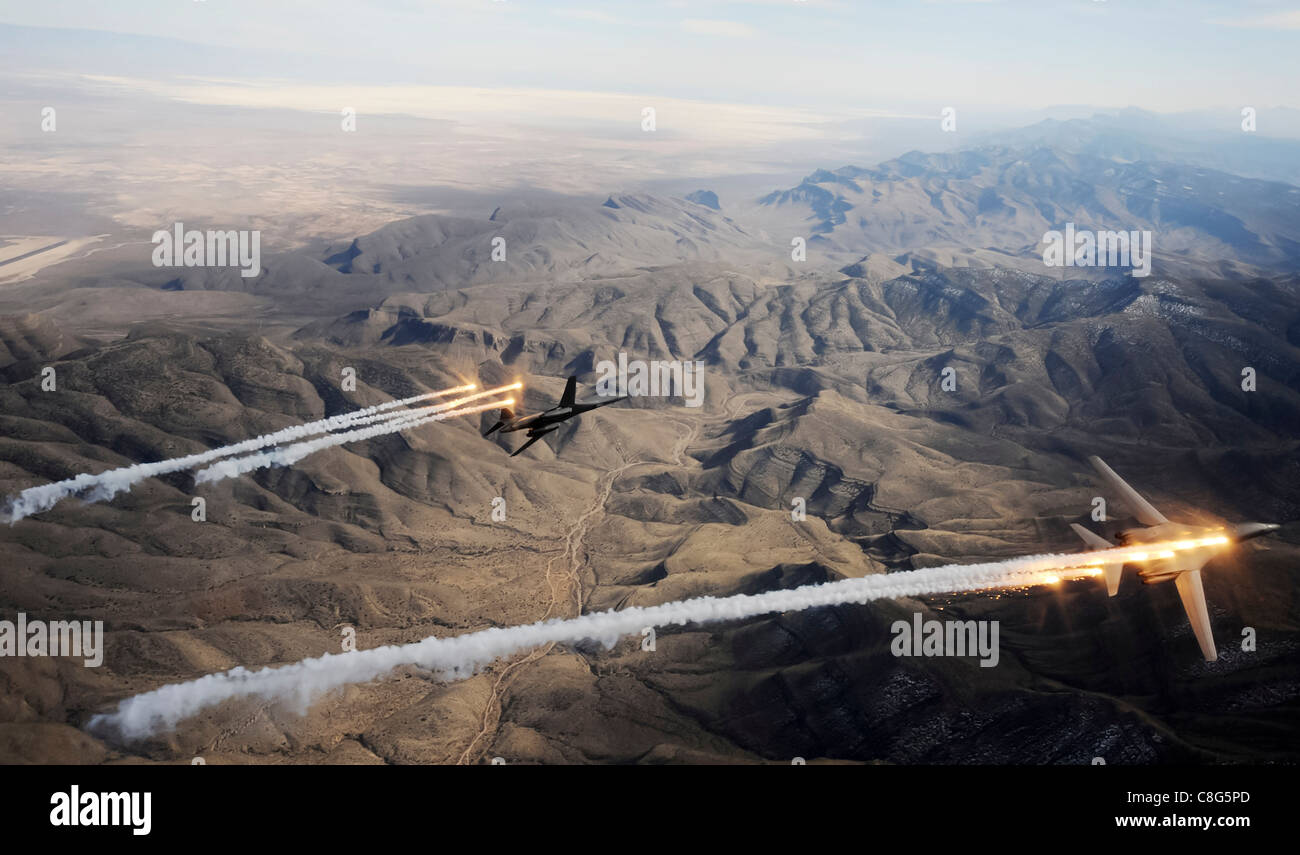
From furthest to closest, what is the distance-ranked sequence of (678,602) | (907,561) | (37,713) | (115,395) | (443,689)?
(115,395) < (907,561) < (678,602) < (443,689) < (37,713)

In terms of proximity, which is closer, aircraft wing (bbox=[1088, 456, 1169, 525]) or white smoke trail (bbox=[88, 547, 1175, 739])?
aircraft wing (bbox=[1088, 456, 1169, 525])

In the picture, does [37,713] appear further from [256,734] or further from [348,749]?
[348,749]

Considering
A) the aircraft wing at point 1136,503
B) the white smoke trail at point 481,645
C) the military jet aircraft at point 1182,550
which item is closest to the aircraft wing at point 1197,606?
the military jet aircraft at point 1182,550

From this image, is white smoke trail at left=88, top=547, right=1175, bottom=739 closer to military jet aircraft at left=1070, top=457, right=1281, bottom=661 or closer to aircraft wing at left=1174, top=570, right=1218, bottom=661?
military jet aircraft at left=1070, top=457, right=1281, bottom=661

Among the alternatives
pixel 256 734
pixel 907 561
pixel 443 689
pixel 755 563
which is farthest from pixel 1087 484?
pixel 256 734

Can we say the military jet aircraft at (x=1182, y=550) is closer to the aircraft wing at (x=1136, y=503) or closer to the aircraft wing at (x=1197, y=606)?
the aircraft wing at (x=1197, y=606)

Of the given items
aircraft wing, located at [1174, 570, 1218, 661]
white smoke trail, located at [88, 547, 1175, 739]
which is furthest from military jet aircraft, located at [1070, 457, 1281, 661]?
white smoke trail, located at [88, 547, 1175, 739]
